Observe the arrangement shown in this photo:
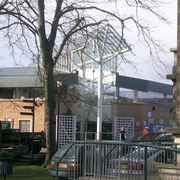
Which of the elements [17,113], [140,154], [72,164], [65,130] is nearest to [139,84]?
[17,113]

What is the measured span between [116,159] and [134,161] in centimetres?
54

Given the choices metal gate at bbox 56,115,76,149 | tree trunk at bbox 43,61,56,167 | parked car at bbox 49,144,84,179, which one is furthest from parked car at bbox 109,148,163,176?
metal gate at bbox 56,115,76,149

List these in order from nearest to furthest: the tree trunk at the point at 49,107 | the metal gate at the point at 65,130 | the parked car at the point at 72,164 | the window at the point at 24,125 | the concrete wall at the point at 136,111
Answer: the parked car at the point at 72,164 < the tree trunk at the point at 49,107 < the metal gate at the point at 65,130 < the window at the point at 24,125 < the concrete wall at the point at 136,111

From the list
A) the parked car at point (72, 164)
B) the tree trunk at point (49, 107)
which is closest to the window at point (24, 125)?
the tree trunk at point (49, 107)

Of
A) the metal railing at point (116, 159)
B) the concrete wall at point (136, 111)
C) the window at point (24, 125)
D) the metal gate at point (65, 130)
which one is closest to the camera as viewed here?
the metal railing at point (116, 159)

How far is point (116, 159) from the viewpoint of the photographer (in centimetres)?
1015

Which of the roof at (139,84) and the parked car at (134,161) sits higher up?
the roof at (139,84)

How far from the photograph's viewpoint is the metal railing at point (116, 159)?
380 inches

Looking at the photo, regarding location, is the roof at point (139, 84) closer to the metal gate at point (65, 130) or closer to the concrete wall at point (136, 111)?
the concrete wall at point (136, 111)

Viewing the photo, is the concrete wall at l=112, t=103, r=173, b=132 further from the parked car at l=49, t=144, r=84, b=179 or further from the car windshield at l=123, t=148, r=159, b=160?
the car windshield at l=123, t=148, r=159, b=160

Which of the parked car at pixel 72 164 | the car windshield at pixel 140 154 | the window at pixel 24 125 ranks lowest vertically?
the parked car at pixel 72 164

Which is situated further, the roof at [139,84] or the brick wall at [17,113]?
the roof at [139,84]

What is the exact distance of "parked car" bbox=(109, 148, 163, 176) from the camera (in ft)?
31.7

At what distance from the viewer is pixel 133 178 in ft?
32.0
